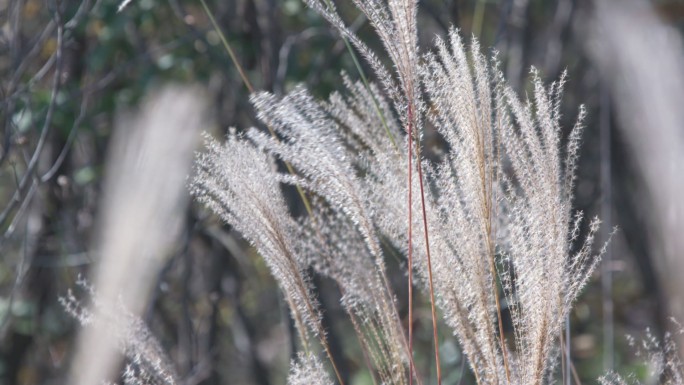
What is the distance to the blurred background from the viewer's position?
2.38 m

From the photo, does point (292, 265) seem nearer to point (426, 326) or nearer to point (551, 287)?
point (551, 287)

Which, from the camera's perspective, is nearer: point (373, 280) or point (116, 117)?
point (373, 280)

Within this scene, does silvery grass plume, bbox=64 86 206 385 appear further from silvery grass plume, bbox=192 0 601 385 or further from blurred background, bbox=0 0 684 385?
blurred background, bbox=0 0 684 385

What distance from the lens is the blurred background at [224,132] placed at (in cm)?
238

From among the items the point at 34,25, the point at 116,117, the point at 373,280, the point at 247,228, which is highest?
the point at 34,25

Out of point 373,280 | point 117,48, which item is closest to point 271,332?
point 117,48

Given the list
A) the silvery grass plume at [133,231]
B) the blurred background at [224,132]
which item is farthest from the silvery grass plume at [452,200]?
the blurred background at [224,132]

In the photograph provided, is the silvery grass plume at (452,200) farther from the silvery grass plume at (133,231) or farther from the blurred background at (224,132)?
the blurred background at (224,132)

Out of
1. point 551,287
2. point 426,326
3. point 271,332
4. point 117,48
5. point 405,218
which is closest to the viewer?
point 551,287


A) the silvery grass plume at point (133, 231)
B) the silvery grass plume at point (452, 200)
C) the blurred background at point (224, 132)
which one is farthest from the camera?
the blurred background at point (224, 132)

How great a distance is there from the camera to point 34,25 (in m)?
3.39

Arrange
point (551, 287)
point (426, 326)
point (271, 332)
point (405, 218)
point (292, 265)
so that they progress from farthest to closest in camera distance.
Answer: point (271, 332)
point (426, 326)
point (405, 218)
point (292, 265)
point (551, 287)

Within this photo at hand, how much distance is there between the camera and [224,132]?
2871mm

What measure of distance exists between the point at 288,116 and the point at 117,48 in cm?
161
